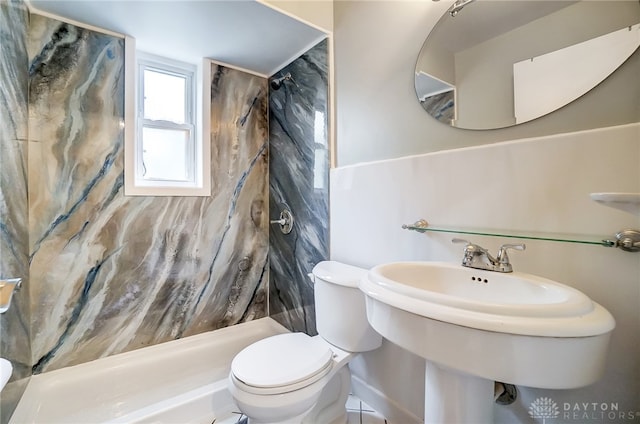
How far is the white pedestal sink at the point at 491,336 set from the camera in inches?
21.3

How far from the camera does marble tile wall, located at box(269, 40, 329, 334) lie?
1721mm

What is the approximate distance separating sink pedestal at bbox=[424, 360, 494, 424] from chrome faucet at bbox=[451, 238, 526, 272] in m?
0.33

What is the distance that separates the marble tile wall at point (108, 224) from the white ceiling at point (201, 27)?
131mm

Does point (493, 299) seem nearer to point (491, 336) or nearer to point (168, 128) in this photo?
point (491, 336)

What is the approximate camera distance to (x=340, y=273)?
1.37 m

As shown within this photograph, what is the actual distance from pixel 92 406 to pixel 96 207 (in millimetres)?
1057

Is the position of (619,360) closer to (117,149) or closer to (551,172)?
(551,172)

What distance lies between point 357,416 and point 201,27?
2.32 meters

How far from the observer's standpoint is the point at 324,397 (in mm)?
1365

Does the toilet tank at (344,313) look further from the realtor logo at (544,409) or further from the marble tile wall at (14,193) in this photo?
the marble tile wall at (14,193)

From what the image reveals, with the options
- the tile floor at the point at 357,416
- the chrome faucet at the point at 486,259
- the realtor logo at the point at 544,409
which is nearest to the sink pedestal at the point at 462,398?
the realtor logo at the point at 544,409

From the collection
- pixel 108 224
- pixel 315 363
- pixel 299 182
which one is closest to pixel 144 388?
pixel 108 224

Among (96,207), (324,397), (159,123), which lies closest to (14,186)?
(96,207)

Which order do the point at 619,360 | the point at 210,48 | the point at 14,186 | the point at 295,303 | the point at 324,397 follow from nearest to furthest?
1. the point at 619,360
2. the point at 14,186
3. the point at 324,397
4. the point at 210,48
5. the point at 295,303
